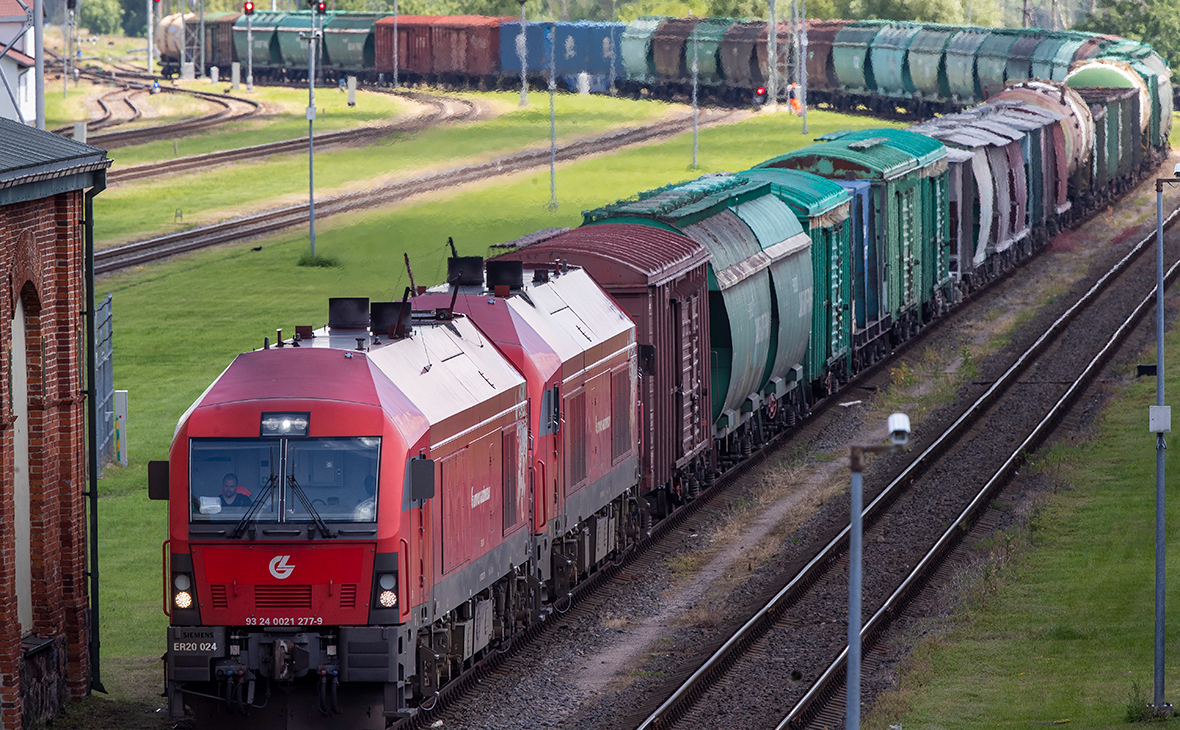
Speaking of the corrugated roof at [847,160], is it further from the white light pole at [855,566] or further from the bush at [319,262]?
the white light pole at [855,566]

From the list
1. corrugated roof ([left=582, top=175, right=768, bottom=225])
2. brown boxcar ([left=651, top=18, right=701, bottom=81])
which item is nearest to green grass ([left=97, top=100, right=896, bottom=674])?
corrugated roof ([left=582, top=175, right=768, bottom=225])

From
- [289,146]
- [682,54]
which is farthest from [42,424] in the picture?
[682,54]

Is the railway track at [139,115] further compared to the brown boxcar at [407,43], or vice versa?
the brown boxcar at [407,43]

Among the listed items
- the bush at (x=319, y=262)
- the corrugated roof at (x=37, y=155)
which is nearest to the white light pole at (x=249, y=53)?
the bush at (x=319, y=262)

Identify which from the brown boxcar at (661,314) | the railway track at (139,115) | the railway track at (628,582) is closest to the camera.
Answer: the railway track at (628,582)

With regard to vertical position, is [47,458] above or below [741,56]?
below

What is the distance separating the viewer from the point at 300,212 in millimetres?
63000

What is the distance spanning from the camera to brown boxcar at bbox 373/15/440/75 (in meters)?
115

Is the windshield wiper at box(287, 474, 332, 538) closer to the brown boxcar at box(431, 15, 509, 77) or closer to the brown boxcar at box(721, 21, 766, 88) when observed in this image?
the brown boxcar at box(721, 21, 766, 88)

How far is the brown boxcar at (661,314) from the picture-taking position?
86.0 ft

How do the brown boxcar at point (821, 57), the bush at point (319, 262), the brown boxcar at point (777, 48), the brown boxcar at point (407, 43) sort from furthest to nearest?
the brown boxcar at point (407, 43), the brown boxcar at point (821, 57), the brown boxcar at point (777, 48), the bush at point (319, 262)

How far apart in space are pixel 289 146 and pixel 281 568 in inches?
2495

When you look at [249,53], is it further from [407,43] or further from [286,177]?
[286,177]

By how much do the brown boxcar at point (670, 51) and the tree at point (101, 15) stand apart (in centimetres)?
10530
